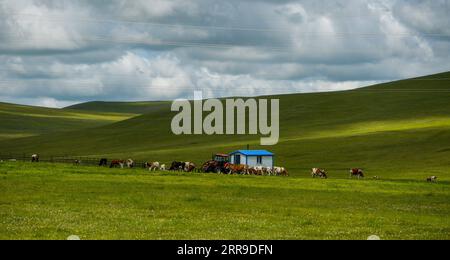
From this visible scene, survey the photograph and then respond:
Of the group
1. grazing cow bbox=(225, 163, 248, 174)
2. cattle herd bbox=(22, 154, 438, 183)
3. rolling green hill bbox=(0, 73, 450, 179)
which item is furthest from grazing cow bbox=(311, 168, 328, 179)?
rolling green hill bbox=(0, 73, 450, 179)

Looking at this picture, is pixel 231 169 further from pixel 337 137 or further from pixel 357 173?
pixel 337 137

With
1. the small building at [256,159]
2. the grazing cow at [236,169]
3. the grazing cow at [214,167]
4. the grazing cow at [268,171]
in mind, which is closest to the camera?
the grazing cow at [236,169]

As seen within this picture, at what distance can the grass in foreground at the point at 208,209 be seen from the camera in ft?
83.8

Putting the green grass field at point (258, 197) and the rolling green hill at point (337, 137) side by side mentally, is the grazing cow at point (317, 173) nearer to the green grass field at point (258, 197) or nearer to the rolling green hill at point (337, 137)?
the green grass field at point (258, 197)

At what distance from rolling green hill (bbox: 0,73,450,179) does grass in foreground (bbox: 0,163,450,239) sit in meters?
36.6

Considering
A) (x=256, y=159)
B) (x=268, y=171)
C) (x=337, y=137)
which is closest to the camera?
(x=268, y=171)

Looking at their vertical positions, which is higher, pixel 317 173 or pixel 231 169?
pixel 231 169

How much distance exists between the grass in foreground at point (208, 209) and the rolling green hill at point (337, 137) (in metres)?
36.6

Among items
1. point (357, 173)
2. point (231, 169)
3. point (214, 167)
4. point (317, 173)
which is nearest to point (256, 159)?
point (214, 167)

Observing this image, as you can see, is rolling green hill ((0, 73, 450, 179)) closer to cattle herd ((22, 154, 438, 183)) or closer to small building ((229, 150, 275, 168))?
small building ((229, 150, 275, 168))

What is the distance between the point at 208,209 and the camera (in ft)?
114

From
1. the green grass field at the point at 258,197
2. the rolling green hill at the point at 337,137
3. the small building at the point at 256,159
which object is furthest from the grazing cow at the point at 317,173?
the rolling green hill at the point at 337,137

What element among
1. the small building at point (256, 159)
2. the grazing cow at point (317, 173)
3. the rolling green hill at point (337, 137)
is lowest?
the grazing cow at point (317, 173)

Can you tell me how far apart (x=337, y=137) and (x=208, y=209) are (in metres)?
93.3
